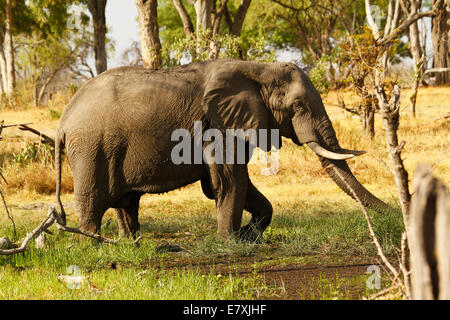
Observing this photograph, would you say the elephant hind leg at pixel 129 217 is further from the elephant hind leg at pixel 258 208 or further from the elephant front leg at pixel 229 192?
the elephant hind leg at pixel 258 208

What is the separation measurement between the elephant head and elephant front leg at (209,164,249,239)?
478 millimetres

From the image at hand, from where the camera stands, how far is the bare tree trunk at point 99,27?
1773 cm

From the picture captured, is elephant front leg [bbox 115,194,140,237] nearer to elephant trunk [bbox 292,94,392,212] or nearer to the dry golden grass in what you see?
elephant trunk [bbox 292,94,392,212]

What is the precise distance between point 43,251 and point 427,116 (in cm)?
1460

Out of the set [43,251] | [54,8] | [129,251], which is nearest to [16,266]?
[43,251]

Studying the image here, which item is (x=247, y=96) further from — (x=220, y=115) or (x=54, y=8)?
(x=54, y=8)

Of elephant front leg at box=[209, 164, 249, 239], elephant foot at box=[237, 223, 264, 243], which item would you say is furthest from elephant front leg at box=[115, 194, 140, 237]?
elephant foot at box=[237, 223, 264, 243]

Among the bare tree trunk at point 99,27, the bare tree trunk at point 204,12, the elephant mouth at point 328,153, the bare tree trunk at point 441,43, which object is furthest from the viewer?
the bare tree trunk at point 441,43

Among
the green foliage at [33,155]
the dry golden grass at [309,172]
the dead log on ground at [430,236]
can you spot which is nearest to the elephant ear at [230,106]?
the dry golden grass at [309,172]

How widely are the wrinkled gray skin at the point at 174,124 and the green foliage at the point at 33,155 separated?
4391 millimetres

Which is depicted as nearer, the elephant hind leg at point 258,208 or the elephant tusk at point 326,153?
the elephant tusk at point 326,153

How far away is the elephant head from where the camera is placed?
261 inches

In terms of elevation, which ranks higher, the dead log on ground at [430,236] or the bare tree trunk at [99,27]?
the bare tree trunk at [99,27]

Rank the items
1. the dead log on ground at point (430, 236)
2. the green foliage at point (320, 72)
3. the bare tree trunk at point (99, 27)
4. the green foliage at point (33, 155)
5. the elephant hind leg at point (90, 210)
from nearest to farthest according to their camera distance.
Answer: the dead log on ground at point (430, 236) → the elephant hind leg at point (90, 210) → the green foliage at point (33, 155) → the green foliage at point (320, 72) → the bare tree trunk at point (99, 27)
